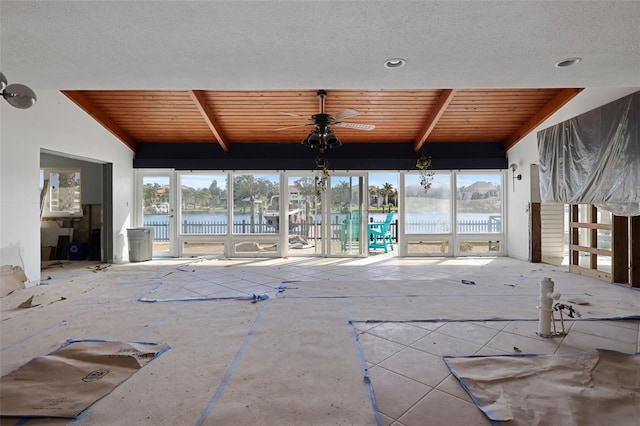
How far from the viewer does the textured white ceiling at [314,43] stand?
2100mm

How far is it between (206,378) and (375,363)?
3.84 ft

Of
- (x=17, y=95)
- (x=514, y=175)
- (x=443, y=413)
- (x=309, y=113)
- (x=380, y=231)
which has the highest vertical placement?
(x=309, y=113)

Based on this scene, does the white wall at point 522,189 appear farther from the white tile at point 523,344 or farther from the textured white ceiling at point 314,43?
the white tile at point 523,344

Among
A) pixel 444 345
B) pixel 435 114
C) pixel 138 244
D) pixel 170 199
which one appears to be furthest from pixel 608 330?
pixel 170 199

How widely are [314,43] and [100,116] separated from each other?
5759mm

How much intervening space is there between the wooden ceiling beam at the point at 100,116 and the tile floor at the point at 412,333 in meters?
2.86

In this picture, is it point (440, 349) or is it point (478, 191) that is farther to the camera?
point (478, 191)

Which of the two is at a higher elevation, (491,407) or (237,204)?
(237,204)

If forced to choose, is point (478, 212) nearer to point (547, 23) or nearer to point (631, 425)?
point (547, 23)

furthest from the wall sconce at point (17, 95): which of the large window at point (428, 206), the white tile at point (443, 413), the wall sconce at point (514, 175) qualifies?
the wall sconce at point (514, 175)

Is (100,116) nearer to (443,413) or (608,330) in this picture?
(443,413)

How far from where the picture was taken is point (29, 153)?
483cm

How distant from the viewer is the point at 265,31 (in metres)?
2.36

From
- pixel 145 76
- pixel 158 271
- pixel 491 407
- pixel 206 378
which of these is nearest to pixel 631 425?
pixel 491 407
